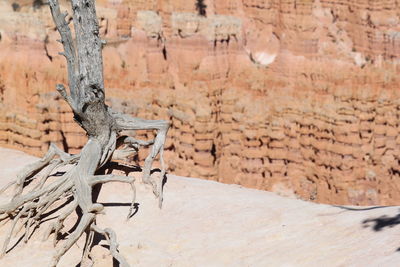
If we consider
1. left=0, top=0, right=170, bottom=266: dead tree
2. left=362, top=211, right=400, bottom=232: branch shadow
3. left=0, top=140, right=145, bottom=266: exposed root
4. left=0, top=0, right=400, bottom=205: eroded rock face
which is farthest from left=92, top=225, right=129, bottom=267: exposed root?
left=0, top=0, right=400, bottom=205: eroded rock face

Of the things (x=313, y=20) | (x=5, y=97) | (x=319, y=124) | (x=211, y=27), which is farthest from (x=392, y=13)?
(x=5, y=97)

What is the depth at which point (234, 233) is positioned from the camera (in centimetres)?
989

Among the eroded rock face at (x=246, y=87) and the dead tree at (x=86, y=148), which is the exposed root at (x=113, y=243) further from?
the eroded rock face at (x=246, y=87)

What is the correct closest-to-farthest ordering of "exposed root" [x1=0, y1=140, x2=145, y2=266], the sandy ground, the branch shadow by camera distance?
the sandy ground
the branch shadow
"exposed root" [x1=0, y1=140, x2=145, y2=266]

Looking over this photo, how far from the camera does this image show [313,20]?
28672 mm

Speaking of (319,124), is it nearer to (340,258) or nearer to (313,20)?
(313,20)

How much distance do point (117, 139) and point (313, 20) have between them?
19.1 meters

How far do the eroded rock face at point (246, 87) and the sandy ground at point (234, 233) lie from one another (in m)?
16.7

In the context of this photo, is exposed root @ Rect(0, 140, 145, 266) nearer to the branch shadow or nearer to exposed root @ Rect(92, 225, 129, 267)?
exposed root @ Rect(92, 225, 129, 267)

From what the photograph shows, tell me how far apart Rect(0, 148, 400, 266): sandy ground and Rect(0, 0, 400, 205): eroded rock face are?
16.7 meters

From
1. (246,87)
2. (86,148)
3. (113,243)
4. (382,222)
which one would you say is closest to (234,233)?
(113,243)

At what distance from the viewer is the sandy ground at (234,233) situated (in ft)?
28.2

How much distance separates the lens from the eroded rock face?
89.8 feet

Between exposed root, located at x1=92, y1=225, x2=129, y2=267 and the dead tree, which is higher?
the dead tree
